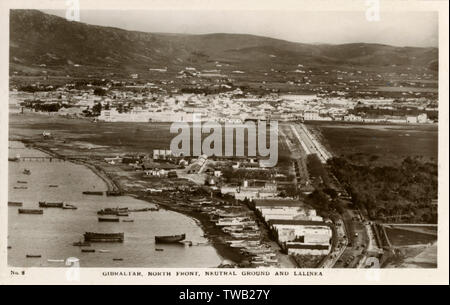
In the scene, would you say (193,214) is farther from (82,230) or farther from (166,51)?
(166,51)

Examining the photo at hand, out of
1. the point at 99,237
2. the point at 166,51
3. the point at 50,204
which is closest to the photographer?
the point at 99,237

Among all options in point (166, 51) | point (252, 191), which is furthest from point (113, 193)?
point (166, 51)

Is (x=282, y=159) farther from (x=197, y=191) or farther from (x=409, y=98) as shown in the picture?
(x=409, y=98)

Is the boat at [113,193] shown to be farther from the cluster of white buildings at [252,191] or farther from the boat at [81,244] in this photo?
the cluster of white buildings at [252,191]

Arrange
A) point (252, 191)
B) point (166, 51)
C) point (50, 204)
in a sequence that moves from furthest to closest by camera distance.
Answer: point (166, 51) → point (252, 191) → point (50, 204)

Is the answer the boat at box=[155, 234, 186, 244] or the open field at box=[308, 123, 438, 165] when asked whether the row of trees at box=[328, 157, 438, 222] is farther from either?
the boat at box=[155, 234, 186, 244]
